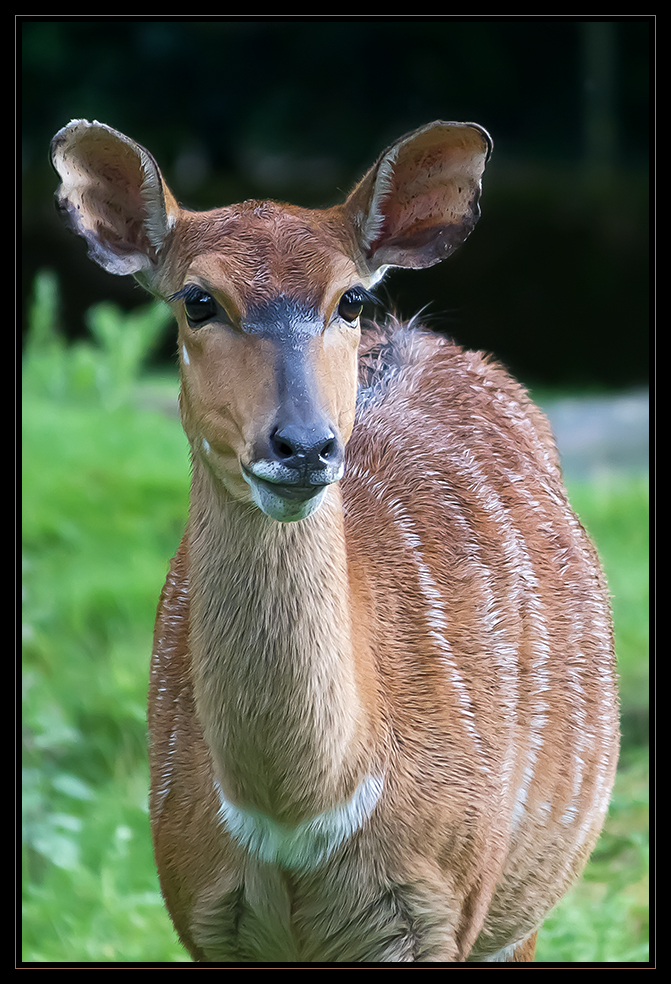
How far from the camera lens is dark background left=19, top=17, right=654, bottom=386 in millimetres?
11719

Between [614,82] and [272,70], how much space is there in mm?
3394

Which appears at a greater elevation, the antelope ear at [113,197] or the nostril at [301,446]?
the antelope ear at [113,197]

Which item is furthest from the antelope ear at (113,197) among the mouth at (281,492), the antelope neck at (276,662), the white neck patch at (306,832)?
the white neck patch at (306,832)

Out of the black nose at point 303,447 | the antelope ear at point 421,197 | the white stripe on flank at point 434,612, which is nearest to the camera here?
the black nose at point 303,447

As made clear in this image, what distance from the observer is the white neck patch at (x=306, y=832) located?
3.04 m

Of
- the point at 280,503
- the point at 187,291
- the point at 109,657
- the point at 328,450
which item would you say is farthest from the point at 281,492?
the point at 109,657

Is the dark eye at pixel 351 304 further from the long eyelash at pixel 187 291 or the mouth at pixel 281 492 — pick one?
the mouth at pixel 281 492

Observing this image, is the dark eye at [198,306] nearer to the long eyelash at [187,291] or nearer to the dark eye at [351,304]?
the long eyelash at [187,291]

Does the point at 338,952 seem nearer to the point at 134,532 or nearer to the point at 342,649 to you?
the point at 342,649

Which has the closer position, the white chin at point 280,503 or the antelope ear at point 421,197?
the white chin at point 280,503

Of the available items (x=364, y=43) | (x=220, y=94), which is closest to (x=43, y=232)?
(x=220, y=94)

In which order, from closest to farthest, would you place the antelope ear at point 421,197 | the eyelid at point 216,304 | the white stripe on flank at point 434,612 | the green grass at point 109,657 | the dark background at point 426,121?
the eyelid at point 216,304 → the antelope ear at point 421,197 → the white stripe on flank at point 434,612 → the green grass at point 109,657 → the dark background at point 426,121

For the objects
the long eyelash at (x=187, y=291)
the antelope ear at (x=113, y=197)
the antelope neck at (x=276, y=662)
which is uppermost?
the antelope ear at (x=113, y=197)

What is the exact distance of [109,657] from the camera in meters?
6.15
